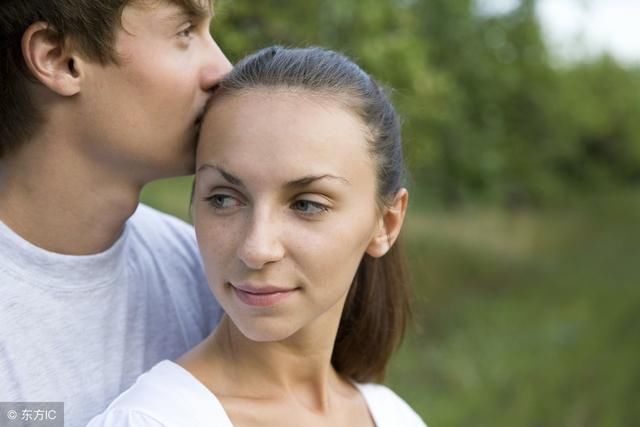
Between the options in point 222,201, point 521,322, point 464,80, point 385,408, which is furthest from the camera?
point 464,80

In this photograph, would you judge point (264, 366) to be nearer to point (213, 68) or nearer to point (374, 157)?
point (374, 157)

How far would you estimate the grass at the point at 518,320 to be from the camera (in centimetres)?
721

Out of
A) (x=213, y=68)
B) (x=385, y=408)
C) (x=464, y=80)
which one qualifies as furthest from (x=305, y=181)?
(x=464, y=80)

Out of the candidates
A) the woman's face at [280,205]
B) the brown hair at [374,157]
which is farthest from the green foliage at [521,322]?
the woman's face at [280,205]

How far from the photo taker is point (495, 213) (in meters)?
14.4

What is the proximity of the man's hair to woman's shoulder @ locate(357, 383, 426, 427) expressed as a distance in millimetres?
953

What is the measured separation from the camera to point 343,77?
6.65 ft

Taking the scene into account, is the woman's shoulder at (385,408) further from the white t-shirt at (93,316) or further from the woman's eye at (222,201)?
the woman's eye at (222,201)

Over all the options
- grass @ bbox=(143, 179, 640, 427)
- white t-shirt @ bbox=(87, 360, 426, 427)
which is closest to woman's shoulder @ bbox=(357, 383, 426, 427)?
white t-shirt @ bbox=(87, 360, 426, 427)

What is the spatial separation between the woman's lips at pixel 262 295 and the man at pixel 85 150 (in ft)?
1.32

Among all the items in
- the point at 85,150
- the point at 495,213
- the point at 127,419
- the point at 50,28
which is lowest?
the point at 127,419

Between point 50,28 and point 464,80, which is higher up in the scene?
point 464,80

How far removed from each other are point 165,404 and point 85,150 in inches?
24.2

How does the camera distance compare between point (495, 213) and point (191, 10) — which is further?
point (495, 213)
